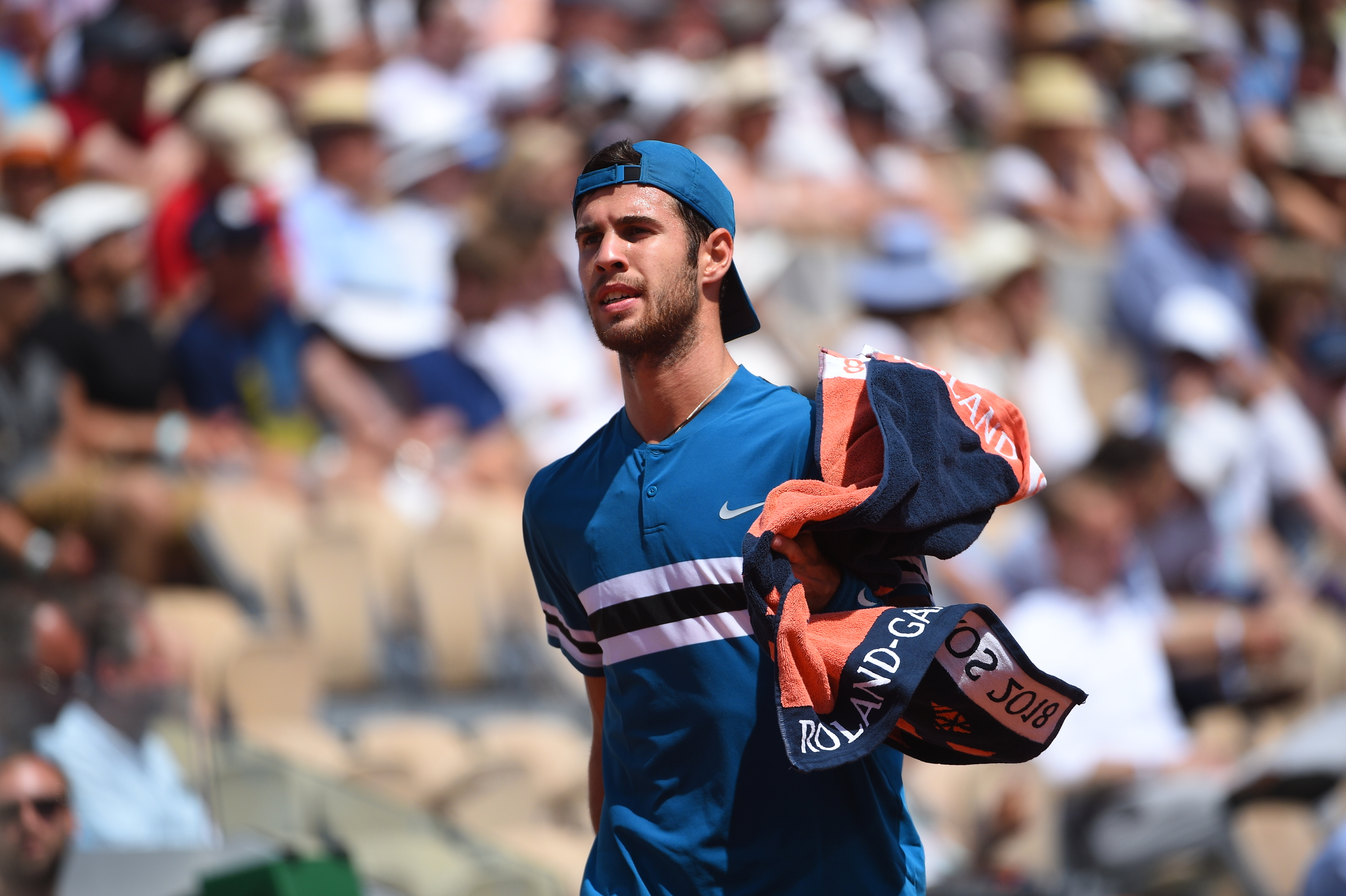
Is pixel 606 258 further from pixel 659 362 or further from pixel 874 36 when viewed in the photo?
pixel 874 36

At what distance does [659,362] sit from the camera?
287 cm

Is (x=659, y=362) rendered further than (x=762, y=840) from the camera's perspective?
Yes

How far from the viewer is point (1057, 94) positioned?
35.6 feet

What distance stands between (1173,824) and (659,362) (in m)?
3.96

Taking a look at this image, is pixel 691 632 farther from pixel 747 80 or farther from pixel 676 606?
pixel 747 80

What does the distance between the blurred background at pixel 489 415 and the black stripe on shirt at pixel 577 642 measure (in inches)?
58.5

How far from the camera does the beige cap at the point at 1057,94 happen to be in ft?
35.0

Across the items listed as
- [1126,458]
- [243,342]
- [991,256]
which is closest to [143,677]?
[243,342]

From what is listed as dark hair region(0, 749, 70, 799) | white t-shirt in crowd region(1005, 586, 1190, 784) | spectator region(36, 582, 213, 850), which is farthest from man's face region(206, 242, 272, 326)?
white t-shirt in crowd region(1005, 586, 1190, 784)

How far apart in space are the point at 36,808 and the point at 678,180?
258 cm

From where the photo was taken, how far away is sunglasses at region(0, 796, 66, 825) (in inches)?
163

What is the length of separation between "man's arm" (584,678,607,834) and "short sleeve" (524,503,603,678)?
0.14ft

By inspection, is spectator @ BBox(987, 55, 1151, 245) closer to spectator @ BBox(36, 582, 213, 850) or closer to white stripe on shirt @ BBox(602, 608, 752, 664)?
spectator @ BBox(36, 582, 213, 850)

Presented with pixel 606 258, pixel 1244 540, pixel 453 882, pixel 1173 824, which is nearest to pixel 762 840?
pixel 606 258
